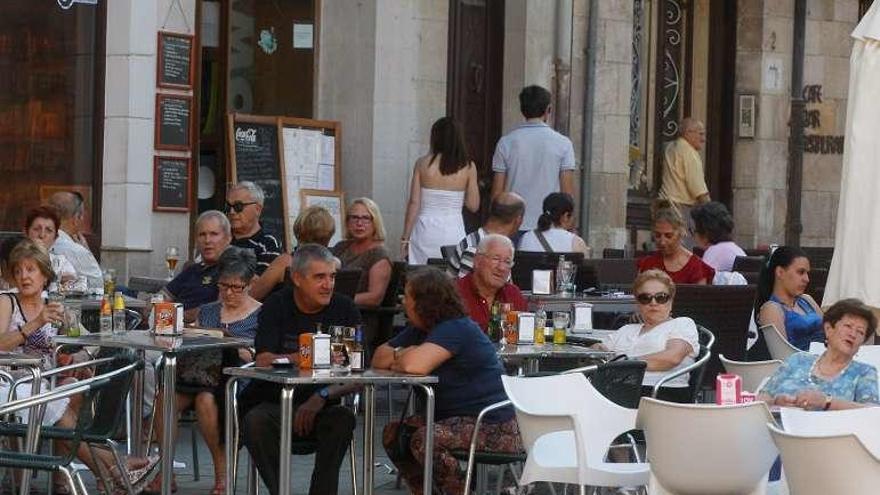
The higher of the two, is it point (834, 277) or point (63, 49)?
point (63, 49)

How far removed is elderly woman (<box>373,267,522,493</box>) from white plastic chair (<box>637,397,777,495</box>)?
1592 mm

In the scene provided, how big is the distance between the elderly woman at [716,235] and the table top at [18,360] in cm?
617

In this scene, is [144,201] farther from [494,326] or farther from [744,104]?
[744,104]

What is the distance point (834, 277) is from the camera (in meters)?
11.5

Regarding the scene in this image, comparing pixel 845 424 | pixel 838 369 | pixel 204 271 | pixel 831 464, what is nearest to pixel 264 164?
pixel 204 271

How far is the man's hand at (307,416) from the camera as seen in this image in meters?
10.7

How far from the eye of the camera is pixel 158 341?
11125 millimetres

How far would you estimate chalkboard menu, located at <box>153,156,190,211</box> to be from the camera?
54.2 ft

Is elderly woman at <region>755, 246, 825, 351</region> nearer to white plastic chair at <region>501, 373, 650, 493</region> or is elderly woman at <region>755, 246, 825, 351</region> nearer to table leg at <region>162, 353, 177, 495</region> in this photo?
white plastic chair at <region>501, 373, 650, 493</region>

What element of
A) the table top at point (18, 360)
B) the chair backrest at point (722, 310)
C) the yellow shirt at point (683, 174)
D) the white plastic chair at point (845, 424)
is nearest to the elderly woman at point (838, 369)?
the white plastic chair at point (845, 424)

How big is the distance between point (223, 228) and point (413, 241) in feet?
10.1

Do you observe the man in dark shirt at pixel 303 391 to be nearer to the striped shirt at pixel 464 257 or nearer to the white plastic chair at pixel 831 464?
the striped shirt at pixel 464 257

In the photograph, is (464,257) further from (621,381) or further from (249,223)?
(621,381)

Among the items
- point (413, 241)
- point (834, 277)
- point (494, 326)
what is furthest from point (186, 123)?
point (834, 277)
